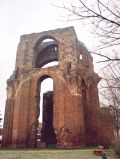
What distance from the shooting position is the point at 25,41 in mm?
18516

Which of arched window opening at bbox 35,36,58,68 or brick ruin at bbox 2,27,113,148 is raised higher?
arched window opening at bbox 35,36,58,68

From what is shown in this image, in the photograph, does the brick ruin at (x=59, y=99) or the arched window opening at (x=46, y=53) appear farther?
the arched window opening at (x=46, y=53)

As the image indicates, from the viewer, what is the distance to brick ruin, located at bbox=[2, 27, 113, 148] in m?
14.4

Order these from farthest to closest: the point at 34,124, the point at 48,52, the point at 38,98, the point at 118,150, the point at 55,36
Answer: the point at 48,52 < the point at 55,36 < the point at 38,98 < the point at 34,124 < the point at 118,150

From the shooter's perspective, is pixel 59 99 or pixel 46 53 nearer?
pixel 59 99

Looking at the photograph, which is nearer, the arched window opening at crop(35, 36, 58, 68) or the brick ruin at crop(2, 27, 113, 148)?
the brick ruin at crop(2, 27, 113, 148)

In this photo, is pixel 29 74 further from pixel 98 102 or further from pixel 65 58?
pixel 98 102

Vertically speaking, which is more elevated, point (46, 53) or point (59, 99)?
point (46, 53)

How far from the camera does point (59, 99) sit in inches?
595

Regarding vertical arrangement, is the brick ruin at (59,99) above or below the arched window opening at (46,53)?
below

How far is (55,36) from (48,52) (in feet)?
10.1

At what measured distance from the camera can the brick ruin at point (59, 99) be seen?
14.4 meters

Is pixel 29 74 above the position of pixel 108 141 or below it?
above

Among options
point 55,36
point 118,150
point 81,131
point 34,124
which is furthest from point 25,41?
point 118,150
